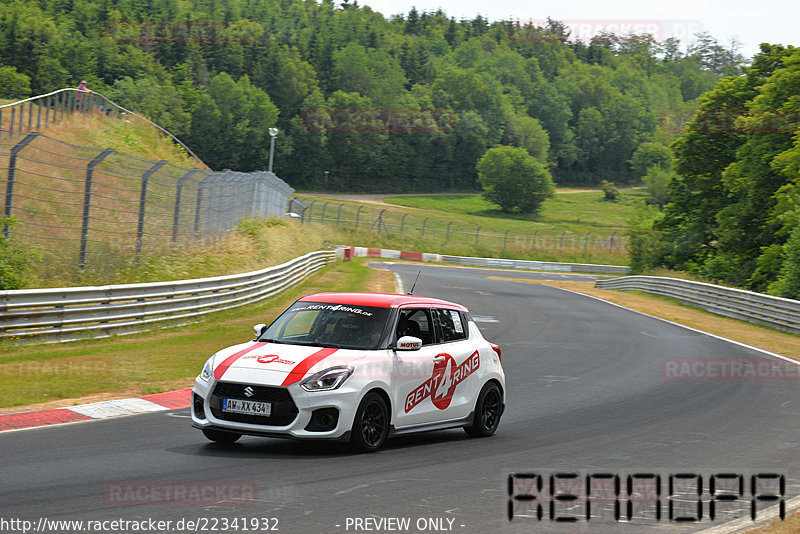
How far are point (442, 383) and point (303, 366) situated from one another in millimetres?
1965

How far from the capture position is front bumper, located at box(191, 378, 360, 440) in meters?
8.23

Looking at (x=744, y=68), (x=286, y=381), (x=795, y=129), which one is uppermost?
(x=744, y=68)

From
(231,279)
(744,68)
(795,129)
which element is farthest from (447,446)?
(744,68)

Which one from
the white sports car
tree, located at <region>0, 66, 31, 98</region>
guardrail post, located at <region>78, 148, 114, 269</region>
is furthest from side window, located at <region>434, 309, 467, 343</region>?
tree, located at <region>0, 66, 31, 98</region>

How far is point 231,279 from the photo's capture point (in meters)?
23.0

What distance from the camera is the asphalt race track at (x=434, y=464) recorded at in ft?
21.0

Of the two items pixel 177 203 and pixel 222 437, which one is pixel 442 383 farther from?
pixel 177 203

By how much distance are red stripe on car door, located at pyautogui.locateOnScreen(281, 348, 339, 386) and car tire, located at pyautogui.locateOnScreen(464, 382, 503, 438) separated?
2380 mm

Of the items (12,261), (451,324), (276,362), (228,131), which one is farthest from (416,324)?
(228,131)

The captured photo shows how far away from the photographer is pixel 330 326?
373 inches

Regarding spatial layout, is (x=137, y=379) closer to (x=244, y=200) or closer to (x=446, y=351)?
(x=446, y=351)

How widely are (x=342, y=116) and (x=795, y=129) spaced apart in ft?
384

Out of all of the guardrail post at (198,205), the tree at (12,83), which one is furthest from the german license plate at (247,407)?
the tree at (12,83)

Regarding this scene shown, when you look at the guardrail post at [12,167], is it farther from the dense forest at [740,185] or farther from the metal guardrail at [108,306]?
the dense forest at [740,185]
